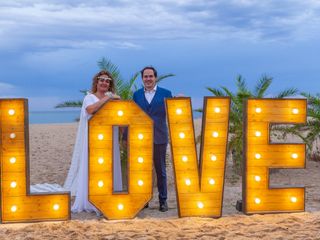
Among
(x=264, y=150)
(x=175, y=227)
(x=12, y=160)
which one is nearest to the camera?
(x=175, y=227)

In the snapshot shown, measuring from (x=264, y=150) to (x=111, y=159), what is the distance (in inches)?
90.9

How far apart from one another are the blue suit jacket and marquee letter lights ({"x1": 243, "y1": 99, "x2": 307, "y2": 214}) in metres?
1.24

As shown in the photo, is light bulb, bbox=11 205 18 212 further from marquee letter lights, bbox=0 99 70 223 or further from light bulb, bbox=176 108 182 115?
light bulb, bbox=176 108 182 115

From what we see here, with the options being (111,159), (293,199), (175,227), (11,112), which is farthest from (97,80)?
(293,199)

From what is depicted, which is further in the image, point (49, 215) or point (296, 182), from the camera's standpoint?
point (296, 182)

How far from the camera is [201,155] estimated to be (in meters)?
7.47

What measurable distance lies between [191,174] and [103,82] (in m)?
1.90

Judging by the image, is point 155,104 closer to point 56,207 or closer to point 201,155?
point 201,155

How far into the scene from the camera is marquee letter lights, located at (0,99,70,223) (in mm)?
7102

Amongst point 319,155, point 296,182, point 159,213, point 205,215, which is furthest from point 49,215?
point 319,155

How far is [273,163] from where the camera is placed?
7.70 m

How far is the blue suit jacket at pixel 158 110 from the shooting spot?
771 cm

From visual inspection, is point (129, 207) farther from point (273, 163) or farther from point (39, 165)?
point (39, 165)

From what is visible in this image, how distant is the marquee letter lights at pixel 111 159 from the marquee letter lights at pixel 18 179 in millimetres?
552
